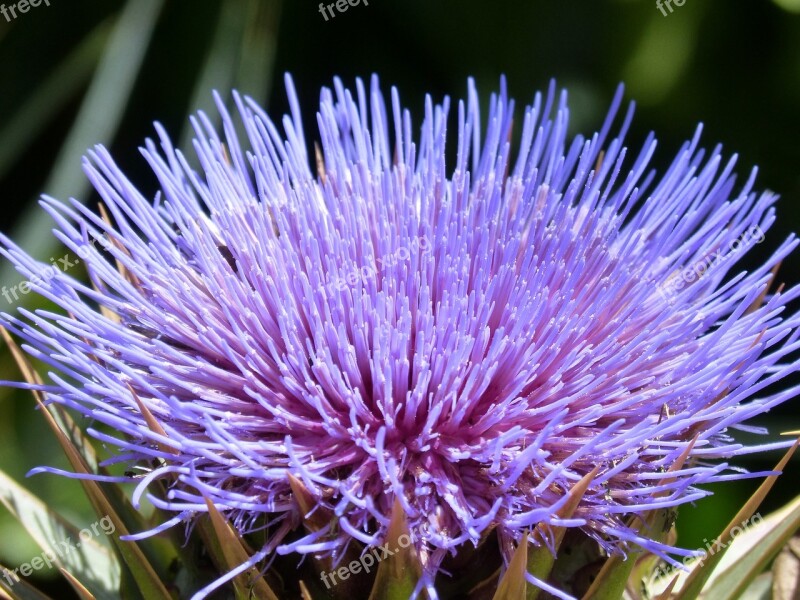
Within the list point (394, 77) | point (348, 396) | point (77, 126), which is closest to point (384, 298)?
point (348, 396)

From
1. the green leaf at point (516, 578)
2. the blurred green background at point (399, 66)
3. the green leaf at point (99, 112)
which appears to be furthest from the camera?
the blurred green background at point (399, 66)

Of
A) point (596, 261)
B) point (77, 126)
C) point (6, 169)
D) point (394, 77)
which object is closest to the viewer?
point (596, 261)

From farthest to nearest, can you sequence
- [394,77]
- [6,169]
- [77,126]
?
[394,77] < [6,169] < [77,126]

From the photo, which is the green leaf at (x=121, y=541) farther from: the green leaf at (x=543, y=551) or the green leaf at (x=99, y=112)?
the green leaf at (x=99, y=112)

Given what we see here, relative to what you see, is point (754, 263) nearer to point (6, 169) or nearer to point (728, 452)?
point (728, 452)

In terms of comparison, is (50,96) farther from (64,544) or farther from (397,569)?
(397,569)
